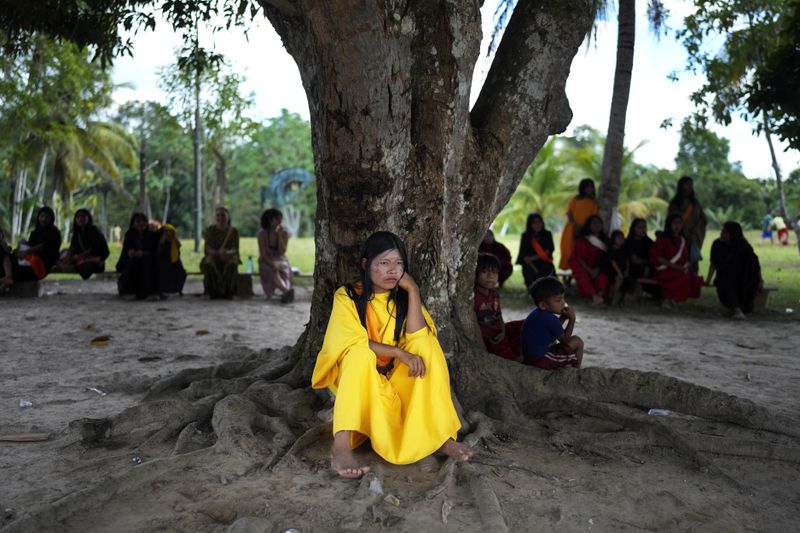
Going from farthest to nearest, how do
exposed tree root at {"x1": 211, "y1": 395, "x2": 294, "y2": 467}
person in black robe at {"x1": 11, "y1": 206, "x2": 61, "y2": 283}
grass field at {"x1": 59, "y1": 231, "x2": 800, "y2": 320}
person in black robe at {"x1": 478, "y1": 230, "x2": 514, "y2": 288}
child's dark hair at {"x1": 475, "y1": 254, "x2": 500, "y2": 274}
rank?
1. person in black robe at {"x1": 11, "y1": 206, "x2": 61, "y2": 283}
2. grass field at {"x1": 59, "y1": 231, "x2": 800, "y2": 320}
3. person in black robe at {"x1": 478, "y1": 230, "x2": 514, "y2": 288}
4. child's dark hair at {"x1": 475, "y1": 254, "x2": 500, "y2": 274}
5. exposed tree root at {"x1": 211, "y1": 395, "x2": 294, "y2": 467}

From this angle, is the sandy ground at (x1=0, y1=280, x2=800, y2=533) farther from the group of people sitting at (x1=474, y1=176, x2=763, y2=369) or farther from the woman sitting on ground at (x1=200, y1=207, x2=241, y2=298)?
the woman sitting on ground at (x1=200, y1=207, x2=241, y2=298)

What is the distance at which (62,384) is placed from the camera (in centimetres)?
561

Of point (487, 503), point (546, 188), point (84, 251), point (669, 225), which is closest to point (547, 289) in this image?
point (487, 503)

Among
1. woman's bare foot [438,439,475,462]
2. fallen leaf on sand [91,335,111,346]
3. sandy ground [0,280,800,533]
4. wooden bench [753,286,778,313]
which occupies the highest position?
wooden bench [753,286,778,313]

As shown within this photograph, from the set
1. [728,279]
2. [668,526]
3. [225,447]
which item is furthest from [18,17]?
[728,279]

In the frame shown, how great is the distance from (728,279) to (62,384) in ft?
28.0

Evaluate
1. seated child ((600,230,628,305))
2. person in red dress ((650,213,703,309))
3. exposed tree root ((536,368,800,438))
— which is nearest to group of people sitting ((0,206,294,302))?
seated child ((600,230,628,305))

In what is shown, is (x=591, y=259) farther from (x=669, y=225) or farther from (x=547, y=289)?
(x=547, y=289)

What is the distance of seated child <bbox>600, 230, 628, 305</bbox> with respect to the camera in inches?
430

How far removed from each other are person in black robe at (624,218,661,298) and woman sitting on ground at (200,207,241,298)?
6.25 metres

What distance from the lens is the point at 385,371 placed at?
157 inches

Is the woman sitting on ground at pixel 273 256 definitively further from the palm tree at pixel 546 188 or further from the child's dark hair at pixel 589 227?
the palm tree at pixel 546 188

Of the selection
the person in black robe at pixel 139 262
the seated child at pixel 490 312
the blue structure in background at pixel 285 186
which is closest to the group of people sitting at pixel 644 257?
the seated child at pixel 490 312

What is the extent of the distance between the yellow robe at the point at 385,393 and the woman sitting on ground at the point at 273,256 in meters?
7.51
